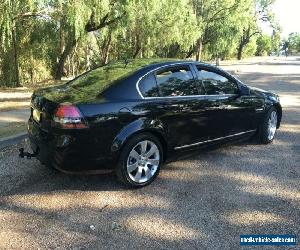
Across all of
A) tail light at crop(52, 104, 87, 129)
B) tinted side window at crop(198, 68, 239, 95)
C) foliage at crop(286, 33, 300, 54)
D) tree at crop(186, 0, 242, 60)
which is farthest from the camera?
foliage at crop(286, 33, 300, 54)

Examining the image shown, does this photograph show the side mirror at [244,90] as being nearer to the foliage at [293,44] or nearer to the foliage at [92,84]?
the foliage at [92,84]

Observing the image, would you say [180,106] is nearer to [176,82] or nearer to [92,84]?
[176,82]

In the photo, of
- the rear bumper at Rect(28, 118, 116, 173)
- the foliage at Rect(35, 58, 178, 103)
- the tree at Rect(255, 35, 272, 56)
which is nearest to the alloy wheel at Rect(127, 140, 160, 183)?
the rear bumper at Rect(28, 118, 116, 173)

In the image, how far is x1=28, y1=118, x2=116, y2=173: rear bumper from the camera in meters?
4.30

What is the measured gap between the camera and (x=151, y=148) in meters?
4.91

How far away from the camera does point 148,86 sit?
4.89 m

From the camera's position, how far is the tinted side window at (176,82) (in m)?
5.04

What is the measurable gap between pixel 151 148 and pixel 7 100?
7.55 m

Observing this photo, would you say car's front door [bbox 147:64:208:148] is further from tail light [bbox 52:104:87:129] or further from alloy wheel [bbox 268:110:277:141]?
alloy wheel [bbox 268:110:277:141]

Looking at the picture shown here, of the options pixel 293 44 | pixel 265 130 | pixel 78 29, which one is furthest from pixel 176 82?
pixel 293 44

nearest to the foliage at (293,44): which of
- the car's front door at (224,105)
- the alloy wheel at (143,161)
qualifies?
the car's front door at (224,105)

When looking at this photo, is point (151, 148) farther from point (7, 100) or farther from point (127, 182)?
point (7, 100)

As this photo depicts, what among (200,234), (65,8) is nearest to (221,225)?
(200,234)

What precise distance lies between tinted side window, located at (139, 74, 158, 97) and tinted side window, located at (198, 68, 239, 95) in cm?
89
